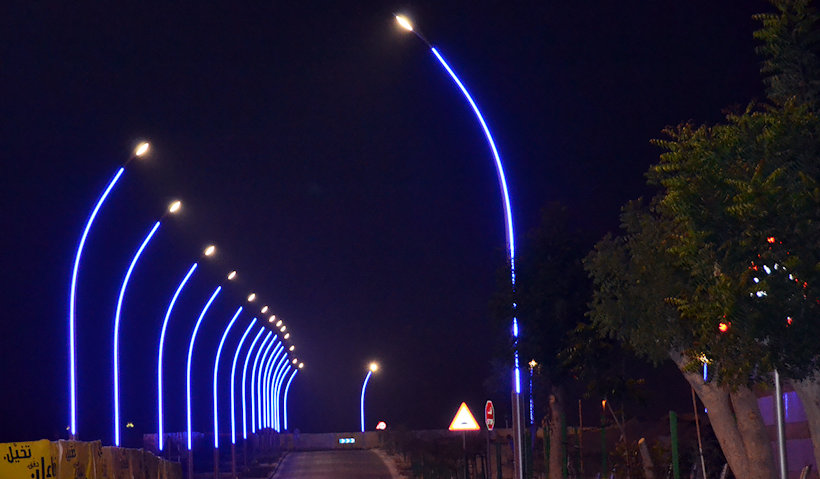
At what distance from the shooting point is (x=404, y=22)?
22.5 meters

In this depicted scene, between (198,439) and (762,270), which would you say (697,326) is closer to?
(762,270)

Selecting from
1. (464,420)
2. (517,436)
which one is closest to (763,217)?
(517,436)

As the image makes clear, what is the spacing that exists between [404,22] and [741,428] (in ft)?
31.7

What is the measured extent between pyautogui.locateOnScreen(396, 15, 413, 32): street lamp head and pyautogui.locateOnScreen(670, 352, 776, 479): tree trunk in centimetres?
812

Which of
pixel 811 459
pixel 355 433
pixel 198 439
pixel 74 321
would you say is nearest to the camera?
pixel 811 459

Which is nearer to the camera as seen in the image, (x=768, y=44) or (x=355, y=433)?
(x=768, y=44)

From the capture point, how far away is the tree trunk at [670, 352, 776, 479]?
59.0 feet

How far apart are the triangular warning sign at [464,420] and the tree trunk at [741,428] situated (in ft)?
26.3

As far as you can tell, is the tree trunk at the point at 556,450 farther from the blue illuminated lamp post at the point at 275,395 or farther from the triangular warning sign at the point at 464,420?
Answer: the blue illuminated lamp post at the point at 275,395

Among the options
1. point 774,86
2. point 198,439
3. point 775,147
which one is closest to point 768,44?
point 774,86

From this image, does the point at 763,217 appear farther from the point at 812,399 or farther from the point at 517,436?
the point at 517,436

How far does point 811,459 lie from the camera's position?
24.2 m

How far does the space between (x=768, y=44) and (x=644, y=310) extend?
21.2ft

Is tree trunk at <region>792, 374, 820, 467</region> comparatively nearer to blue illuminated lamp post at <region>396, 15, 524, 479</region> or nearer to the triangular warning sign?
blue illuminated lamp post at <region>396, 15, 524, 479</region>
